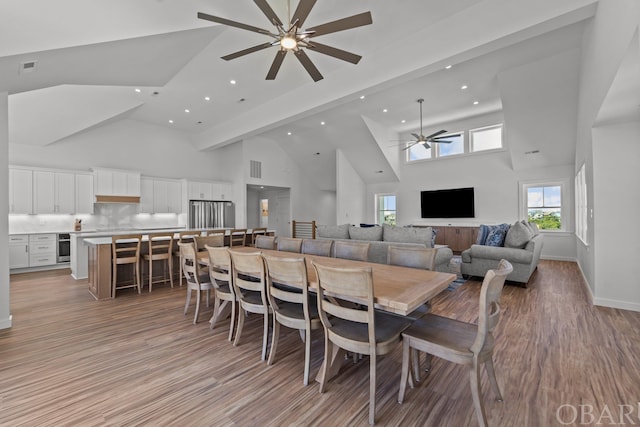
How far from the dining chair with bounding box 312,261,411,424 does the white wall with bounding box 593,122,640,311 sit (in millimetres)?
3539

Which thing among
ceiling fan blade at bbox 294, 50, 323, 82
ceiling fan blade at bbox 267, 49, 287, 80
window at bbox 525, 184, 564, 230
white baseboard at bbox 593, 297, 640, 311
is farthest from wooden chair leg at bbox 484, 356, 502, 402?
window at bbox 525, 184, 564, 230

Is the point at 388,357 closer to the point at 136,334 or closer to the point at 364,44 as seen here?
the point at 136,334

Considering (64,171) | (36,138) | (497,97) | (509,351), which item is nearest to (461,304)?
(509,351)

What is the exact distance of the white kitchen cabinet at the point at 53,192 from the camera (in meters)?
6.25

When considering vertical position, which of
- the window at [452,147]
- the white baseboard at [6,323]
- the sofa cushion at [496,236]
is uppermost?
the window at [452,147]

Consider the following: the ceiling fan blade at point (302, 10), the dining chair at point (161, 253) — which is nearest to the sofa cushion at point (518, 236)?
the ceiling fan blade at point (302, 10)

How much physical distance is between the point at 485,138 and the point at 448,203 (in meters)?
2.18

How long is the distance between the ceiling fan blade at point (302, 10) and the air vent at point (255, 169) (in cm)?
700

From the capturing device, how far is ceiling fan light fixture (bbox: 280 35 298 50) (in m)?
A: 2.78

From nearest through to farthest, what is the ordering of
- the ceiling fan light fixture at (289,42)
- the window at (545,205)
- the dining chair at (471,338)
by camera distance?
the dining chair at (471,338) → the ceiling fan light fixture at (289,42) → the window at (545,205)

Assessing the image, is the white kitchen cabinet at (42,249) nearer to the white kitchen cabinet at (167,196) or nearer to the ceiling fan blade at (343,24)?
the white kitchen cabinet at (167,196)

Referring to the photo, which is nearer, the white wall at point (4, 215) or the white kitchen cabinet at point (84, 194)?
the white wall at point (4, 215)

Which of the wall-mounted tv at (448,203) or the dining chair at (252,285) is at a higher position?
the wall-mounted tv at (448,203)

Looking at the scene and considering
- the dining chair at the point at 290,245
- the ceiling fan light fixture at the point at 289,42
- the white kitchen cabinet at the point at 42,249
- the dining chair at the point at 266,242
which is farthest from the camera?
the white kitchen cabinet at the point at 42,249
